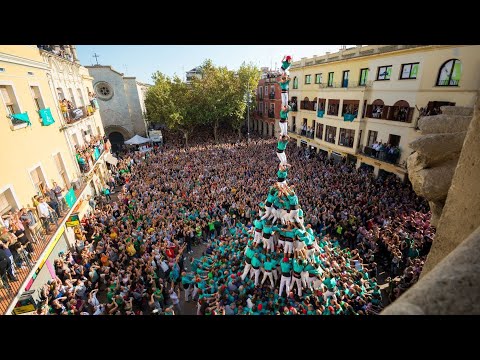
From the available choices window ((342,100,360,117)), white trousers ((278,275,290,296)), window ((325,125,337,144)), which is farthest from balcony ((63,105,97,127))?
window ((325,125,337,144))

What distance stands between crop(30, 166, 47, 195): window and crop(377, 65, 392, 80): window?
21.6 m

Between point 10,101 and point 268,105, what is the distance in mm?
32724

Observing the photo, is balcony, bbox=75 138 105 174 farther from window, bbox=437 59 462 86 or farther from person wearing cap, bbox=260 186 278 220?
window, bbox=437 59 462 86

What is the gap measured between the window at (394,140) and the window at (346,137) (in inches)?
122

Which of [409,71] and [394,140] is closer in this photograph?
[409,71]

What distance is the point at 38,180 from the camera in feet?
38.1

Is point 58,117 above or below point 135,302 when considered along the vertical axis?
above

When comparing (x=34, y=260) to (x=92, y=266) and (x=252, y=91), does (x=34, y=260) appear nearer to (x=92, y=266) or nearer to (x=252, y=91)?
(x=92, y=266)

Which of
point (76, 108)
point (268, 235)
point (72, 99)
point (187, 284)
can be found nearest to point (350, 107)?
point (268, 235)

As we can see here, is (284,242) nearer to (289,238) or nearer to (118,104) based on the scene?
(289,238)

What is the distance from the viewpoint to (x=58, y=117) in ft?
47.9

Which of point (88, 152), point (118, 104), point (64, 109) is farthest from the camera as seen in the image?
point (118, 104)
